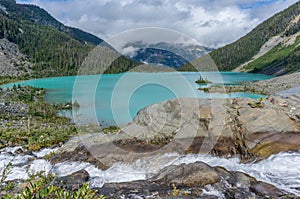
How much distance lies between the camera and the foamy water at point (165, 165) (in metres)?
10.0

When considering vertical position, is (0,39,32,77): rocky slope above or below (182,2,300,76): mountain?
below

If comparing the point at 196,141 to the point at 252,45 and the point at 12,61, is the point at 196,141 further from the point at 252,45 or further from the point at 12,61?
the point at 252,45

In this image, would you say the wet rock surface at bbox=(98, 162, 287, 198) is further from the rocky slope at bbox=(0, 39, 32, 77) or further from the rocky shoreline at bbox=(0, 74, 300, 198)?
the rocky slope at bbox=(0, 39, 32, 77)

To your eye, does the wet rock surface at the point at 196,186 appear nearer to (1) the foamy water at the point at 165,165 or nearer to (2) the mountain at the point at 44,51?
(1) the foamy water at the point at 165,165

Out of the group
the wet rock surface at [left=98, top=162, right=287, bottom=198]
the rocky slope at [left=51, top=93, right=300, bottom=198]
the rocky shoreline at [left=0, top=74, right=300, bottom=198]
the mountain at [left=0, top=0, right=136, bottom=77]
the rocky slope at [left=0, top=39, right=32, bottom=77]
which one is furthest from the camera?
the mountain at [left=0, top=0, right=136, bottom=77]

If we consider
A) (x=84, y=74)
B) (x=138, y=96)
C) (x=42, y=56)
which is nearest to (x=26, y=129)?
(x=138, y=96)

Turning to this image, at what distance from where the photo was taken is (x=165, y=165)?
12125 mm

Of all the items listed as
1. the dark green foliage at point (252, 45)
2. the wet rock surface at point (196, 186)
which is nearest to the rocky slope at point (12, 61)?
the wet rock surface at point (196, 186)

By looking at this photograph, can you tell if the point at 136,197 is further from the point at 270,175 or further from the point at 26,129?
the point at 26,129

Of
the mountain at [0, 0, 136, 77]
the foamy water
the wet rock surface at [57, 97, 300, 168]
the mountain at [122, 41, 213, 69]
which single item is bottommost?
the foamy water

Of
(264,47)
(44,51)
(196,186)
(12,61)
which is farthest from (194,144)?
(264,47)

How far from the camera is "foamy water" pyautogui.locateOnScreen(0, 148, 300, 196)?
32.8 ft

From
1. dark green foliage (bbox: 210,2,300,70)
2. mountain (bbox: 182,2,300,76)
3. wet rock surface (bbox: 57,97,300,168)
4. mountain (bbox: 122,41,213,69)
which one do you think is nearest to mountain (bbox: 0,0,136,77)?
dark green foliage (bbox: 210,2,300,70)

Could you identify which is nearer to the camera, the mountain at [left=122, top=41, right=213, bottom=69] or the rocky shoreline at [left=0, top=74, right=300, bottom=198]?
the rocky shoreline at [left=0, top=74, right=300, bottom=198]
